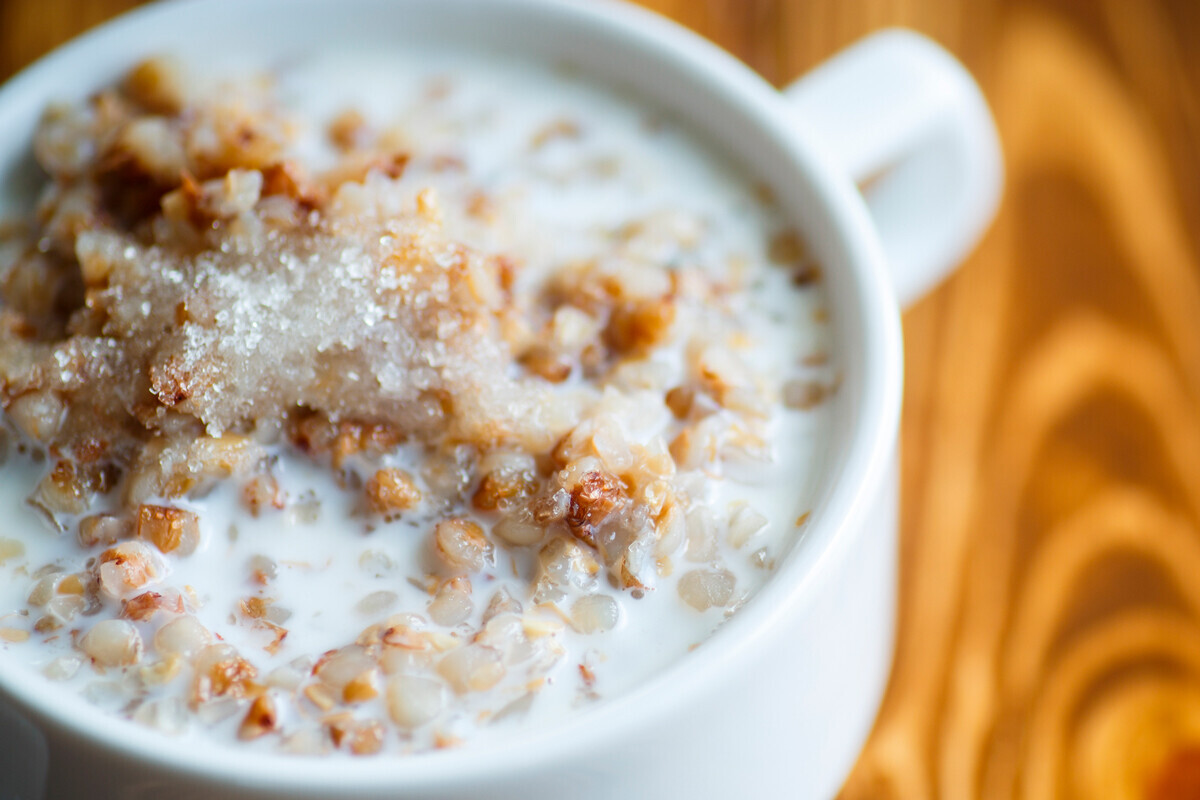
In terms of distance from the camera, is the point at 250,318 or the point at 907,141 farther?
the point at 907,141

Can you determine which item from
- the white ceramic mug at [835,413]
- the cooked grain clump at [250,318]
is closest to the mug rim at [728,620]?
the white ceramic mug at [835,413]

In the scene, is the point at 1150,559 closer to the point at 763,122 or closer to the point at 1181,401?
the point at 1181,401

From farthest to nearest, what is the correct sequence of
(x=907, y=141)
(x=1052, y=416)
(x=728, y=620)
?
(x=1052, y=416) → (x=907, y=141) → (x=728, y=620)

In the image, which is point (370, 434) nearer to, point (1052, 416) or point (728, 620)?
point (728, 620)

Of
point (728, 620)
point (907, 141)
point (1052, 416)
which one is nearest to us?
point (728, 620)

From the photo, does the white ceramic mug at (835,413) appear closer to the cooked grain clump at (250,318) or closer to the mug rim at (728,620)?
the mug rim at (728,620)

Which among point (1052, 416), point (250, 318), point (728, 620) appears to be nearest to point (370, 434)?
point (250, 318)

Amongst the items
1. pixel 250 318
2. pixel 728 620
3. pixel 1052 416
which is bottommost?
pixel 1052 416
